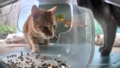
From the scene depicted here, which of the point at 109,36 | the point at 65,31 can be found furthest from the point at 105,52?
the point at 65,31

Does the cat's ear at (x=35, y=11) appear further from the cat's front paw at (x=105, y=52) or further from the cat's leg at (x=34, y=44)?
the cat's front paw at (x=105, y=52)

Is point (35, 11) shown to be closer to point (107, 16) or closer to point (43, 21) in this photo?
point (43, 21)

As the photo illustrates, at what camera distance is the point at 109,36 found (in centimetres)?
58

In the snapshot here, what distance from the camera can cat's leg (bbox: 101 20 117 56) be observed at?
0.56m

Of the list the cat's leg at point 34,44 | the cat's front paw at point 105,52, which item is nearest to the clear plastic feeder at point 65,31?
the cat's leg at point 34,44

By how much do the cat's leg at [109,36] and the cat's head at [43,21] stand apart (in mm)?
324

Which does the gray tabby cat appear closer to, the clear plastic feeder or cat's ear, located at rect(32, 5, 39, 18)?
the clear plastic feeder

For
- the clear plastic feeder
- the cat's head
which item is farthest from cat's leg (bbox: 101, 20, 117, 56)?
the cat's head

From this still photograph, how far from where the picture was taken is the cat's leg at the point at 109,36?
0.56 m

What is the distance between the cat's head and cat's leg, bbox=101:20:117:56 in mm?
324

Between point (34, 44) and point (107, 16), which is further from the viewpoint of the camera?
point (34, 44)

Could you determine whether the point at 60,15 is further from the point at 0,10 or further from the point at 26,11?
the point at 0,10

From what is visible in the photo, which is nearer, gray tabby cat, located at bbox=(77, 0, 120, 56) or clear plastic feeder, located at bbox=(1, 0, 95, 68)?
gray tabby cat, located at bbox=(77, 0, 120, 56)

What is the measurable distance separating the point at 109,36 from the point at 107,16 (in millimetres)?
119
